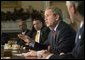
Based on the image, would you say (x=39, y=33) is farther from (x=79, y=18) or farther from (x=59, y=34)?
(x=79, y=18)

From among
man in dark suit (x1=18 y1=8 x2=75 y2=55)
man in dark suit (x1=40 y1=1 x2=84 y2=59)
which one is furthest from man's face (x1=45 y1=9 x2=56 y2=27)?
man in dark suit (x1=40 y1=1 x2=84 y2=59)

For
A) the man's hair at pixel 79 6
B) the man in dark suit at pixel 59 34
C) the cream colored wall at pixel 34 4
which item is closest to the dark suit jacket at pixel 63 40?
the man in dark suit at pixel 59 34

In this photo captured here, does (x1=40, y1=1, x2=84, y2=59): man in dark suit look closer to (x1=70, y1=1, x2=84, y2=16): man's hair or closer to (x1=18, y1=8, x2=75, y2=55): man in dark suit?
A: (x1=70, y1=1, x2=84, y2=16): man's hair

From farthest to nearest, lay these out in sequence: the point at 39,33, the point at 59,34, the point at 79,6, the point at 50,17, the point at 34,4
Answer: the point at 34,4 < the point at 39,33 < the point at 50,17 < the point at 59,34 < the point at 79,6

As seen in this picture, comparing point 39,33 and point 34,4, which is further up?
point 34,4

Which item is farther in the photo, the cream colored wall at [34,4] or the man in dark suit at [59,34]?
the cream colored wall at [34,4]

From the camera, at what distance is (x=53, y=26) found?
3555mm

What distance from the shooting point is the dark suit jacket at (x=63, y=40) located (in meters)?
3.19

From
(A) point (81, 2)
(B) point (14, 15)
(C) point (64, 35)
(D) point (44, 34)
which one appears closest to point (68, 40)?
(C) point (64, 35)

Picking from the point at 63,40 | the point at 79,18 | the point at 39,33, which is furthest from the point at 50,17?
the point at 39,33

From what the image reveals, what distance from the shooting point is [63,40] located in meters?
3.28

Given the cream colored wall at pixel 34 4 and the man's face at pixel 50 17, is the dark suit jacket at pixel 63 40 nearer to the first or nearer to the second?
the man's face at pixel 50 17

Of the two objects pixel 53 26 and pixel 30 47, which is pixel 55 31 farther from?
pixel 30 47

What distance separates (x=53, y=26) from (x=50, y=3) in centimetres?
528
